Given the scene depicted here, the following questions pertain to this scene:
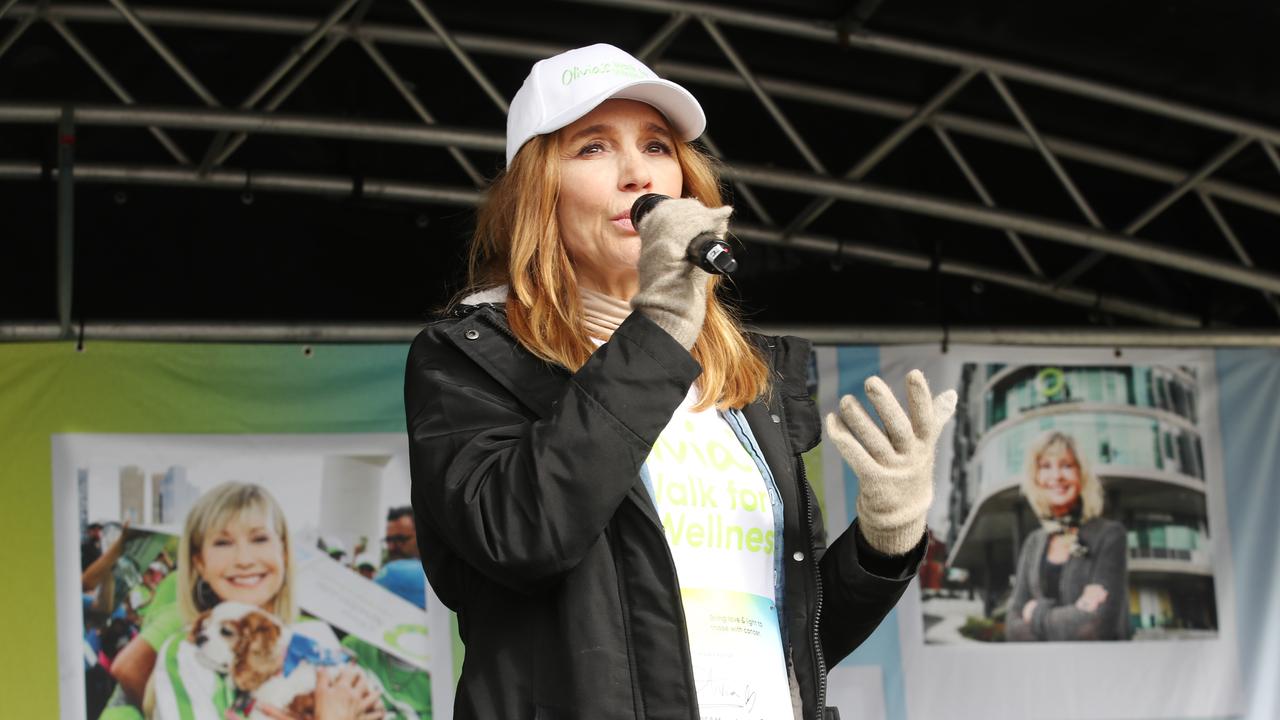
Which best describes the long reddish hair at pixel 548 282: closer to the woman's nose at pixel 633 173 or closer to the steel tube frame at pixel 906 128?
the woman's nose at pixel 633 173

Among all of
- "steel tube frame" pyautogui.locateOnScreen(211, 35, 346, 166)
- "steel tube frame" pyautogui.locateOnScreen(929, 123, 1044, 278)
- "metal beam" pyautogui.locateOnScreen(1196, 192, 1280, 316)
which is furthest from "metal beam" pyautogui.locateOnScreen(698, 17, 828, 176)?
"metal beam" pyautogui.locateOnScreen(1196, 192, 1280, 316)

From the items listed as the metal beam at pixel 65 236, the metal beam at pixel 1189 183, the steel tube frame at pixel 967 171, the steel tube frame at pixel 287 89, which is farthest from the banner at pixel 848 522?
the steel tube frame at pixel 287 89

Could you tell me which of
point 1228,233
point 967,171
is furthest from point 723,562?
point 1228,233

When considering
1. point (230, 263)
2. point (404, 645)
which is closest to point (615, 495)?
point (404, 645)

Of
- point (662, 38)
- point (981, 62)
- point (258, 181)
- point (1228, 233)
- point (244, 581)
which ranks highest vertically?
point (662, 38)

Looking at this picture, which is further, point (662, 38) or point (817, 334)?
point (817, 334)

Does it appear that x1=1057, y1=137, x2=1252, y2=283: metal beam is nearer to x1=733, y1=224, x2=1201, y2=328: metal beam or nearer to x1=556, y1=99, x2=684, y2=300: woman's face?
x1=733, y1=224, x2=1201, y2=328: metal beam

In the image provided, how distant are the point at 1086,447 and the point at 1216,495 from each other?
45 cm

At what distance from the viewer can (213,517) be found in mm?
4266

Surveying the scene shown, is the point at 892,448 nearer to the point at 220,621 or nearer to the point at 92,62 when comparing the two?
the point at 220,621

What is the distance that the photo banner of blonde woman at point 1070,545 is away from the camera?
4656mm

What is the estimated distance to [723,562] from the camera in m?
1.50

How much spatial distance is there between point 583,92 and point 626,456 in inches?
18.7

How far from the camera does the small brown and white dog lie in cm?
418
